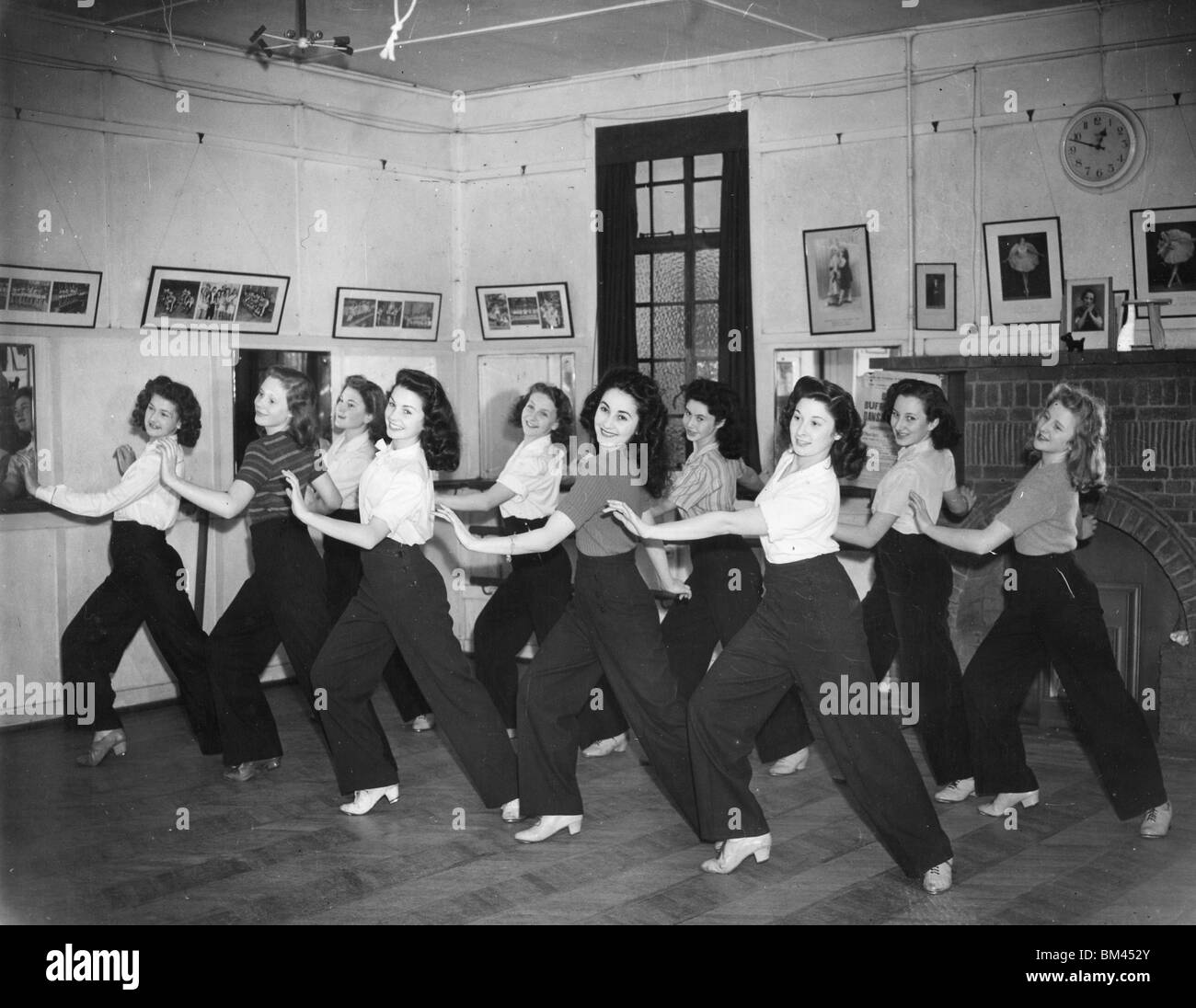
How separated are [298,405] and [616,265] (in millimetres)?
3528

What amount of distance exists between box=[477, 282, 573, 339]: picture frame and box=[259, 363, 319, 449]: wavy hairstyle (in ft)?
11.7

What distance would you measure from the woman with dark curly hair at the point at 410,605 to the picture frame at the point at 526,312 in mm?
3900

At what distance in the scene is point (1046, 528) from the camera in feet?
18.4

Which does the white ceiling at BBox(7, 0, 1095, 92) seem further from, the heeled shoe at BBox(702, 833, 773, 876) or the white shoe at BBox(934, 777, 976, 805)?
the heeled shoe at BBox(702, 833, 773, 876)

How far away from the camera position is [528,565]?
692 centimetres

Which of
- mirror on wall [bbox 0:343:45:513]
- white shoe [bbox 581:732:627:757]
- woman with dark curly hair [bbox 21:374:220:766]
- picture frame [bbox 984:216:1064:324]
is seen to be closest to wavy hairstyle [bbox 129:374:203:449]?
woman with dark curly hair [bbox 21:374:220:766]

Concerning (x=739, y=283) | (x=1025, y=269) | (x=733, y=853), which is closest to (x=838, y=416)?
(x=733, y=853)

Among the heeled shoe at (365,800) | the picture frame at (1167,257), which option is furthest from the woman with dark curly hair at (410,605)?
the picture frame at (1167,257)

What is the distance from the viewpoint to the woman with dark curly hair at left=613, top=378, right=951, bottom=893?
481 cm

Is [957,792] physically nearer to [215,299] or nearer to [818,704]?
[818,704]
